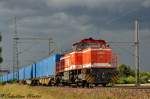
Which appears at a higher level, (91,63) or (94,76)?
(91,63)

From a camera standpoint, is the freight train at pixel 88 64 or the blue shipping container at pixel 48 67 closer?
the freight train at pixel 88 64

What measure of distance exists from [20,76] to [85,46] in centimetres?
4907

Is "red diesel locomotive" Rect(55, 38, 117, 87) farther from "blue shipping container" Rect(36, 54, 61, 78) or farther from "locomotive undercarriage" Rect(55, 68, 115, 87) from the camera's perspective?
"blue shipping container" Rect(36, 54, 61, 78)

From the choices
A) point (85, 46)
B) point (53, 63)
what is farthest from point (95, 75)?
point (53, 63)

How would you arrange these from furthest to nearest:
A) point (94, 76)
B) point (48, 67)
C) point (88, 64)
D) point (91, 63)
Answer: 1. point (48, 67)
2. point (88, 64)
3. point (91, 63)
4. point (94, 76)

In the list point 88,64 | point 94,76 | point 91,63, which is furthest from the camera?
point 88,64

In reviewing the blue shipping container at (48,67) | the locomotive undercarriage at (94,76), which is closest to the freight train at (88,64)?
the locomotive undercarriage at (94,76)

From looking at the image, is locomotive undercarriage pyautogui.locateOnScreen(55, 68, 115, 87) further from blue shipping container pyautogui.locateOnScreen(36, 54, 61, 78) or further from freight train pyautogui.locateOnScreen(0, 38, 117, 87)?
blue shipping container pyautogui.locateOnScreen(36, 54, 61, 78)

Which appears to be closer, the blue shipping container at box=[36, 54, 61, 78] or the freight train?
the freight train

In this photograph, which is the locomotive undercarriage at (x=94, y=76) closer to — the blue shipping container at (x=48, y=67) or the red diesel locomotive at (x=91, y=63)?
the red diesel locomotive at (x=91, y=63)

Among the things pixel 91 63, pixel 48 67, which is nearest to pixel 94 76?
pixel 91 63

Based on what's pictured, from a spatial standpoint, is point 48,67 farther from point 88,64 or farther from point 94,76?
point 94,76

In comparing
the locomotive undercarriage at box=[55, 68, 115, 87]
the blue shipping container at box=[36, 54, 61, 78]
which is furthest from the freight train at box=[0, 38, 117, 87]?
the blue shipping container at box=[36, 54, 61, 78]

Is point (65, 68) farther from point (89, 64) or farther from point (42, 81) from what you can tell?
point (42, 81)
